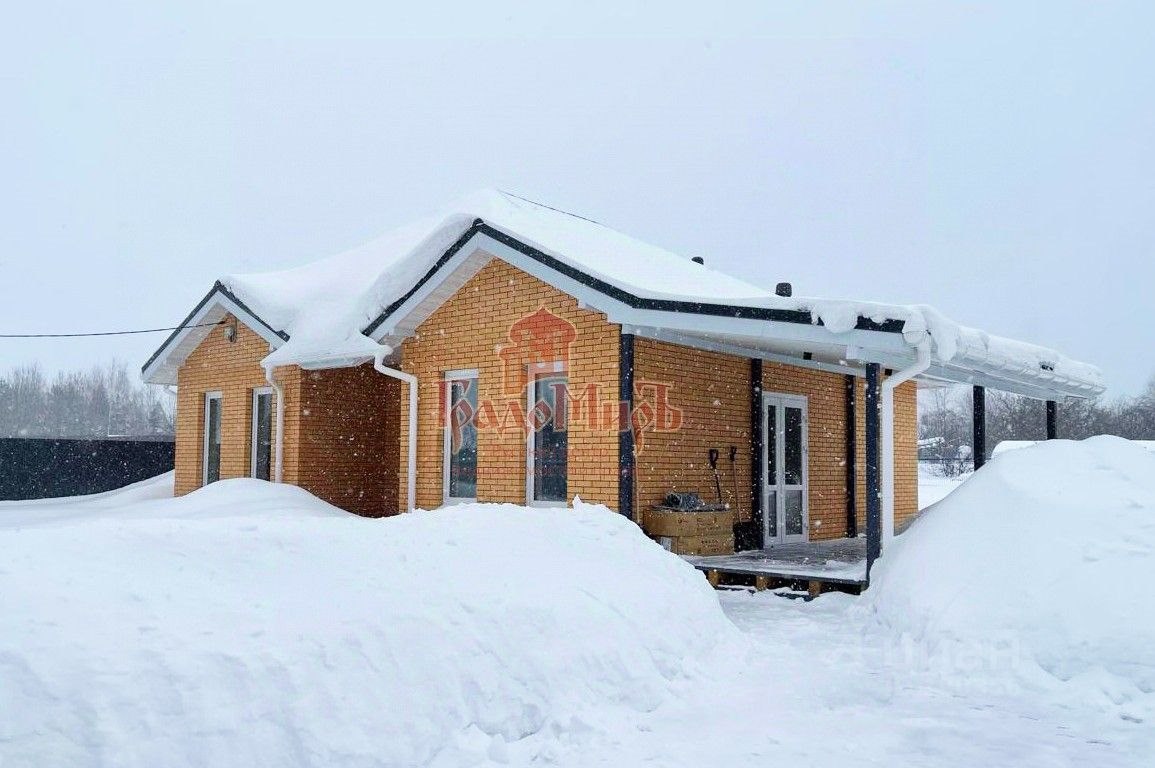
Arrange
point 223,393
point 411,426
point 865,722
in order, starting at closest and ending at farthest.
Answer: point 865,722, point 411,426, point 223,393

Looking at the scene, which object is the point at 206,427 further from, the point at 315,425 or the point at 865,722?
the point at 865,722

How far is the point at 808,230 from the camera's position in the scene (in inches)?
5241

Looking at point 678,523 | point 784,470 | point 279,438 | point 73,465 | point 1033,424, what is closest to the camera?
point 678,523

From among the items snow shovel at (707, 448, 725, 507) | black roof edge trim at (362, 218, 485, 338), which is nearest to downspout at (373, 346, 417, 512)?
black roof edge trim at (362, 218, 485, 338)

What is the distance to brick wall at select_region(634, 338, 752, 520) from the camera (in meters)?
10.3

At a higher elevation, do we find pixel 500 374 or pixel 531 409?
pixel 500 374

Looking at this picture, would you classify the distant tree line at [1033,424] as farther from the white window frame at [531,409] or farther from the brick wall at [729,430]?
the white window frame at [531,409]

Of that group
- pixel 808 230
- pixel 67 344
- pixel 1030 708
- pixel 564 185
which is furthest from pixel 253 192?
pixel 1030 708

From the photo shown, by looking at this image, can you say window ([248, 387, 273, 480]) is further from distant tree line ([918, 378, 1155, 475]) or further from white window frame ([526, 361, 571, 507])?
distant tree line ([918, 378, 1155, 475])

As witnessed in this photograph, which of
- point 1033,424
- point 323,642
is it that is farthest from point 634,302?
point 1033,424

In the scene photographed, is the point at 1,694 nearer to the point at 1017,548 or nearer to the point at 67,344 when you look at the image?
the point at 1017,548

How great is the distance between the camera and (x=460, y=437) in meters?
11.8

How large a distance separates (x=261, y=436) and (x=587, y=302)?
744cm

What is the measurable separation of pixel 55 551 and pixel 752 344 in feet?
28.3
